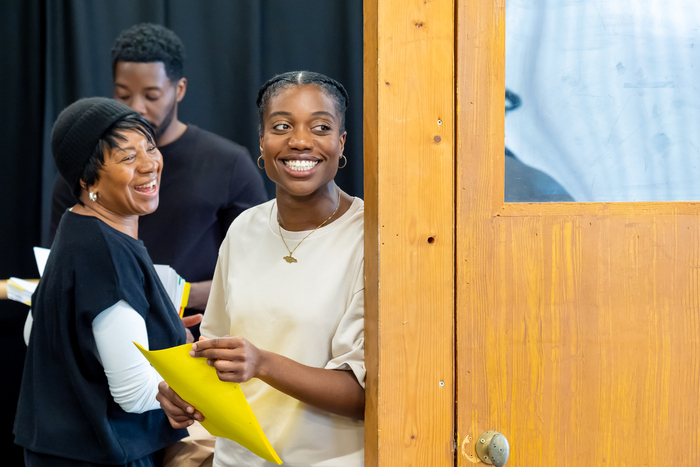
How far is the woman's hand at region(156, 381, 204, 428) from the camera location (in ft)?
3.13

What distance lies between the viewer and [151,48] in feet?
7.59

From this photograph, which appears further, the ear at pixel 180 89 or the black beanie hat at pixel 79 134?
the ear at pixel 180 89

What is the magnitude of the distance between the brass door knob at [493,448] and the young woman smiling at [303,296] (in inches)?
8.0

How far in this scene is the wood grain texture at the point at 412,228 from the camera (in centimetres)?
76

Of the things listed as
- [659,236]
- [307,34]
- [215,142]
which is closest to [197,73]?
[215,142]

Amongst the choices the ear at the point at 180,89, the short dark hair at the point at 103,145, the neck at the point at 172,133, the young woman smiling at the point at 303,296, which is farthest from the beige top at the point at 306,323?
the ear at the point at 180,89

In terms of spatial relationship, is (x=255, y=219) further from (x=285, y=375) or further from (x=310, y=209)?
(x=285, y=375)

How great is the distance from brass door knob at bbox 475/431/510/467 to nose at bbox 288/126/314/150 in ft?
1.77

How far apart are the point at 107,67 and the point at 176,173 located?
0.57 m

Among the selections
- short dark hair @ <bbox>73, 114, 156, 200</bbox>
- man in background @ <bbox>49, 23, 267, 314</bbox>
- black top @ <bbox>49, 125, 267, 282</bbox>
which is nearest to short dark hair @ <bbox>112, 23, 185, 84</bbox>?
man in background @ <bbox>49, 23, 267, 314</bbox>

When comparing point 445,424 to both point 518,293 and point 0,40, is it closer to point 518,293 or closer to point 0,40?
point 518,293

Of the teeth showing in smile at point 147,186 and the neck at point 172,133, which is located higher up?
the neck at point 172,133

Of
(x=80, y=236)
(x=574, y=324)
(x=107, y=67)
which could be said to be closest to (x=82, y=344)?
(x=80, y=236)

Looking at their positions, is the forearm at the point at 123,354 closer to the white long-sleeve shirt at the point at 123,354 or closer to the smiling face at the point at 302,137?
the white long-sleeve shirt at the point at 123,354
